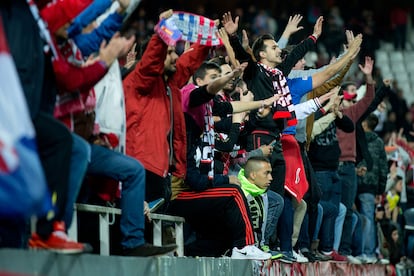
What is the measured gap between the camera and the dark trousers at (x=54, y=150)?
6.41 meters

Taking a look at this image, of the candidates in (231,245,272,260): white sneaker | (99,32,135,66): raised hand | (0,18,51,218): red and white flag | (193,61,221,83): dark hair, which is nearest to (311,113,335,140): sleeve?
(231,245,272,260): white sneaker

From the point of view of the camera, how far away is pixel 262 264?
10742 millimetres

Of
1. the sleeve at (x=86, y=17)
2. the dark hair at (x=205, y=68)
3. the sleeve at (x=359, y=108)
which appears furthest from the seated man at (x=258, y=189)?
the sleeve at (x=86, y=17)

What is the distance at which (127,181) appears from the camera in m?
7.70

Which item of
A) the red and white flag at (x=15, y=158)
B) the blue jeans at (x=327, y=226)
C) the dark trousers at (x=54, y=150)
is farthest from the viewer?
the blue jeans at (x=327, y=226)

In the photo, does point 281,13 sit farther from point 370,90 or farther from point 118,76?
point 118,76

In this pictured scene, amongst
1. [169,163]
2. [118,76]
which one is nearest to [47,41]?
[118,76]

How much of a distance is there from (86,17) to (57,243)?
1361mm

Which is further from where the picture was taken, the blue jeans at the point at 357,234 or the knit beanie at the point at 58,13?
the blue jeans at the point at 357,234

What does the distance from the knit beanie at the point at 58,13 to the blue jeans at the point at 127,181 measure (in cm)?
95

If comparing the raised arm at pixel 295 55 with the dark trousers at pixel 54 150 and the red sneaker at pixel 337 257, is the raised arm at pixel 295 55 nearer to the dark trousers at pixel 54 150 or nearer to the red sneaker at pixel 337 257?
the red sneaker at pixel 337 257

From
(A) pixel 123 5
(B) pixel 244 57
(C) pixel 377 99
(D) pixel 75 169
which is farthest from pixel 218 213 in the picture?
(C) pixel 377 99

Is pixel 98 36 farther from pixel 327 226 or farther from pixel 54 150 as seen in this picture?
pixel 327 226

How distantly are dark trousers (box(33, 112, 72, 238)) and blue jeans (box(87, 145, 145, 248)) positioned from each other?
990 mm
